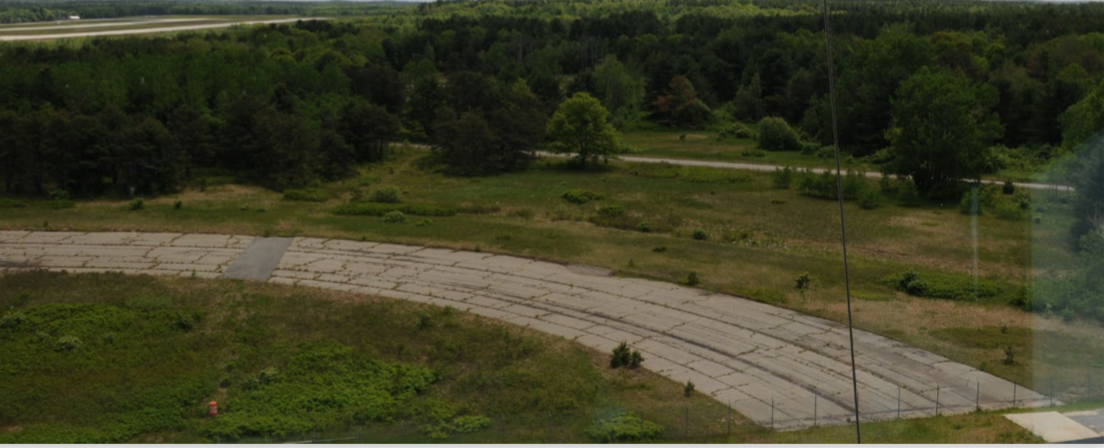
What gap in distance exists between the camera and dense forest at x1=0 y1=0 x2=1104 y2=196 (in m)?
41.9

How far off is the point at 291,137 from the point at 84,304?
63.3 ft

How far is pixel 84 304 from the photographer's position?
86.0ft

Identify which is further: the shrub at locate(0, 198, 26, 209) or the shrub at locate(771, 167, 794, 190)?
the shrub at locate(771, 167, 794, 190)

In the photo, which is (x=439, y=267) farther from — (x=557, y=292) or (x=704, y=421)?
(x=704, y=421)

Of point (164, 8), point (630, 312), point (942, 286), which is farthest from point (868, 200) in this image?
point (164, 8)

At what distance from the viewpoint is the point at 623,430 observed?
17.9 meters

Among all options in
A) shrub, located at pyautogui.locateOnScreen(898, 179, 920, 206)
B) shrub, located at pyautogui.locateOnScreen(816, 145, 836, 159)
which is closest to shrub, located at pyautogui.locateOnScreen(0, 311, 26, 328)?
shrub, located at pyautogui.locateOnScreen(898, 179, 920, 206)

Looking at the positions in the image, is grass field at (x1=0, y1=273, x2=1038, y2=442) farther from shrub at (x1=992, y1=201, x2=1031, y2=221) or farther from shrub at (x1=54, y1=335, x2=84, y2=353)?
shrub at (x1=992, y1=201, x2=1031, y2=221)

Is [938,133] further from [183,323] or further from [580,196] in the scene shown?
[183,323]

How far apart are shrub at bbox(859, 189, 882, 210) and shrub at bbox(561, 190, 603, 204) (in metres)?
10.9

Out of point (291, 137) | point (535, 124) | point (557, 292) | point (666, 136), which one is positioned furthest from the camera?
point (666, 136)

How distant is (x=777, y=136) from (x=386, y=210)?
29.0 meters

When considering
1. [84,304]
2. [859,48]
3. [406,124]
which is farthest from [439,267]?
[859,48]

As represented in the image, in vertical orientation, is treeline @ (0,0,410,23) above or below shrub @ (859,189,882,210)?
above
